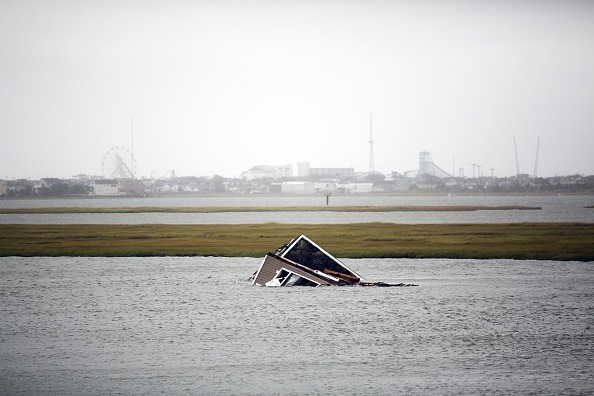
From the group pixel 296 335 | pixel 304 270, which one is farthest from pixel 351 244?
pixel 296 335

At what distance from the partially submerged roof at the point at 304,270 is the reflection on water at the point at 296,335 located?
92 cm

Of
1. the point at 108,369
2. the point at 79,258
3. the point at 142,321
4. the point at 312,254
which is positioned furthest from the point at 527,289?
the point at 79,258

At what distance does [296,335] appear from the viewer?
20844mm

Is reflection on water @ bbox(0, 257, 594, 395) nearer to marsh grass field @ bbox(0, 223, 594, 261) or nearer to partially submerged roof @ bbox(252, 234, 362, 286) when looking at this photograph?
partially submerged roof @ bbox(252, 234, 362, 286)

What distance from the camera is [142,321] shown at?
76.6 ft

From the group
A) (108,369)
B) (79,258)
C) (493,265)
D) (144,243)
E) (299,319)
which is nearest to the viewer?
(108,369)

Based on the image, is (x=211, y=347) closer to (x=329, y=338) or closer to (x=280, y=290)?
(x=329, y=338)

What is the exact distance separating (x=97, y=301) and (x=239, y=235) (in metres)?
36.5

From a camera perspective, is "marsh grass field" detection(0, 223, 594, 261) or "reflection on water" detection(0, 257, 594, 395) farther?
"marsh grass field" detection(0, 223, 594, 261)

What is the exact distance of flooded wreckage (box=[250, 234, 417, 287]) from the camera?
2966 centimetres

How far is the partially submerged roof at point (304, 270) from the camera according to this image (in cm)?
2948

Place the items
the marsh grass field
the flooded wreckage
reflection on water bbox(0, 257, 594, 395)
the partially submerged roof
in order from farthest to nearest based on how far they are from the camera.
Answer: the marsh grass field, the flooded wreckage, the partially submerged roof, reflection on water bbox(0, 257, 594, 395)

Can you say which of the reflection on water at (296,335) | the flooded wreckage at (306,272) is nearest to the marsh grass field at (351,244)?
the reflection on water at (296,335)

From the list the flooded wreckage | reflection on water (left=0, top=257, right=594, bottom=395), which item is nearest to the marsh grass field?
reflection on water (left=0, top=257, right=594, bottom=395)
